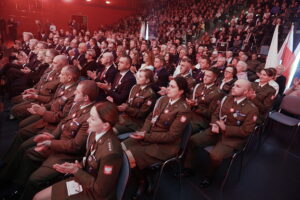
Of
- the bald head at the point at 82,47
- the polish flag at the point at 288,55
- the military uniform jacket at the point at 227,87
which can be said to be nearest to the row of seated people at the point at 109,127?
the military uniform jacket at the point at 227,87

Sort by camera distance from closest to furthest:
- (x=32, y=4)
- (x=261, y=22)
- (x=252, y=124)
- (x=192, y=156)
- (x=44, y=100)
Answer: (x=252, y=124)
(x=192, y=156)
(x=44, y=100)
(x=261, y=22)
(x=32, y=4)

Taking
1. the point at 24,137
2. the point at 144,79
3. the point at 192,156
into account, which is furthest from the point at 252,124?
the point at 24,137

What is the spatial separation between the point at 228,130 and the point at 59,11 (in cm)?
2026

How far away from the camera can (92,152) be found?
1.78 metres

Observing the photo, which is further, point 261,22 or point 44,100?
point 261,22

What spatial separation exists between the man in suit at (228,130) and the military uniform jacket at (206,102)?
0.31 m

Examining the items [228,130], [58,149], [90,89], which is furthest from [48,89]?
[228,130]

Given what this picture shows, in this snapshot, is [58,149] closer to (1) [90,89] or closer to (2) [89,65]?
(1) [90,89]

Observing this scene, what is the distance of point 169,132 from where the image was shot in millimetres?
2432

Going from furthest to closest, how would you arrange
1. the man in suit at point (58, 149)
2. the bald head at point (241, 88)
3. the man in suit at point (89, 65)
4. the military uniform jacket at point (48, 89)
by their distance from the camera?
1. the man in suit at point (89, 65)
2. the military uniform jacket at point (48, 89)
3. the bald head at point (241, 88)
4. the man in suit at point (58, 149)

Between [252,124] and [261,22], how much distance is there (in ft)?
29.6

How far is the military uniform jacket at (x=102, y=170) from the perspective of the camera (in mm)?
1550

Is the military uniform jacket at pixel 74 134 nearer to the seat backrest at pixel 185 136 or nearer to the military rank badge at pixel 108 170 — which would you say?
the military rank badge at pixel 108 170

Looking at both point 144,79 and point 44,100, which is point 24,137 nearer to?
point 44,100
